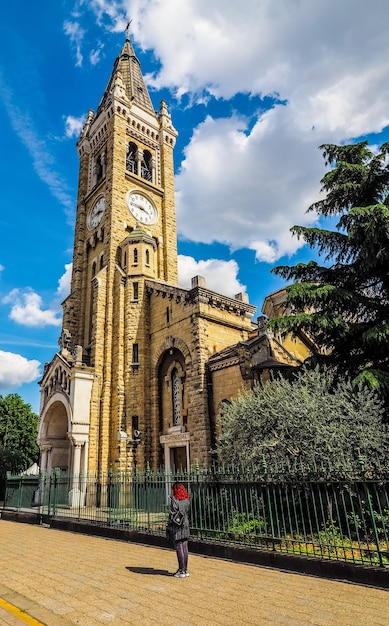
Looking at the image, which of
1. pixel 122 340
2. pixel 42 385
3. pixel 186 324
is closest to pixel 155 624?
pixel 186 324

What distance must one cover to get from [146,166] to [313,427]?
29359 mm

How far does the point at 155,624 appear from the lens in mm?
5156

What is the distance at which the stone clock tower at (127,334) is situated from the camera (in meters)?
21.6

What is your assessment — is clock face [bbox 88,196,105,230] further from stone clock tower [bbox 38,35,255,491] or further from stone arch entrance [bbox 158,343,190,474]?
stone arch entrance [bbox 158,343,190,474]

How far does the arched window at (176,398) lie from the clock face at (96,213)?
1413 centimetres

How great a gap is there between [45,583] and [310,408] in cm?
732

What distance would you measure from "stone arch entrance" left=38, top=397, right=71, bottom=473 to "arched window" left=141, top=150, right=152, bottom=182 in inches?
767

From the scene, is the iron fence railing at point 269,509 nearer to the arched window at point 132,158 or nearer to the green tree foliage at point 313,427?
the green tree foliage at point 313,427

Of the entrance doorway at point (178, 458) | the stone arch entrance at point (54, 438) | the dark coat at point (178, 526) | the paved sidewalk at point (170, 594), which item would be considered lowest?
the paved sidewalk at point (170, 594)

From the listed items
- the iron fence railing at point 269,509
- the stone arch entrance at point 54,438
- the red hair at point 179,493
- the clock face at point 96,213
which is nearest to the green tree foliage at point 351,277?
the iron fence railing at point 269,509

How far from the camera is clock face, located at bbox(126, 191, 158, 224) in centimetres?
3047

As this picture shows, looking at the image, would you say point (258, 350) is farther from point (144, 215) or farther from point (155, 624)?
point (144, 215)

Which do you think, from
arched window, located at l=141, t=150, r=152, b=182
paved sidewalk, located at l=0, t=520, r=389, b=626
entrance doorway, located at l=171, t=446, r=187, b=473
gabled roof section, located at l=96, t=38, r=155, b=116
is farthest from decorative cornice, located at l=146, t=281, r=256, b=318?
gabled roof section, located at l=96, t=38, r=155, b=116

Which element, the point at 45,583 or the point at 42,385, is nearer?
the point at 45,583
